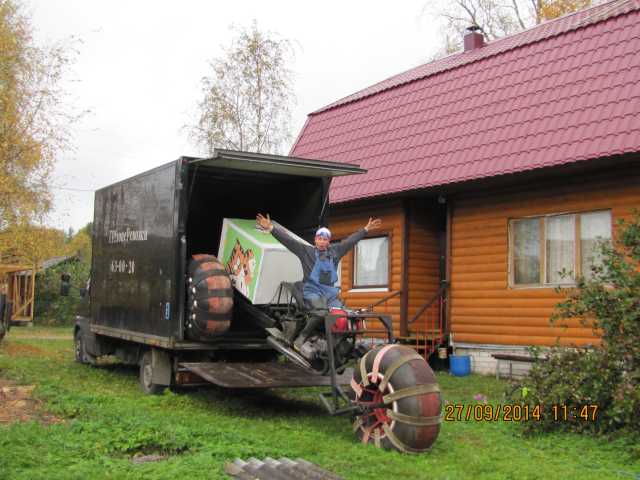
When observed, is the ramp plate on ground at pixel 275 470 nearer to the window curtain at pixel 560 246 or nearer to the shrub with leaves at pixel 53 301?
the window curtain at pixel 560 246

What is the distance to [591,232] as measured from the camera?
12234 mm

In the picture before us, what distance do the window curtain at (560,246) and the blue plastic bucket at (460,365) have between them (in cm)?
213

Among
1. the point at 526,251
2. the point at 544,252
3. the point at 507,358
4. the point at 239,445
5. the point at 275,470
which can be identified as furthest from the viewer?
the point at 526,251

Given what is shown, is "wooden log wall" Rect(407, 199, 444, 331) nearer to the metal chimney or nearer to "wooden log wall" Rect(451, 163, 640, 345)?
"wooden log wall" Rect(451, 163, 640, 345)

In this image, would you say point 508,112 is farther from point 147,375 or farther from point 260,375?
point 147,375

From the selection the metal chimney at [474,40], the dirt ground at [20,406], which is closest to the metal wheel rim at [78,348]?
the dirt ground at [20,406]

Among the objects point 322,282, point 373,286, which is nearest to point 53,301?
point 373,286

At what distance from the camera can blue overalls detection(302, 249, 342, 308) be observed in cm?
919

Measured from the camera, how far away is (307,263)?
9.38m

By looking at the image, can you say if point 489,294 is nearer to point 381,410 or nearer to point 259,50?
point 381,410

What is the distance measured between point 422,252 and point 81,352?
22.6ft

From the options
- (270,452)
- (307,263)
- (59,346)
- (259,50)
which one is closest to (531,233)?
(307,263)

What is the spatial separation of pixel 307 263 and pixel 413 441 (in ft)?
9.59
